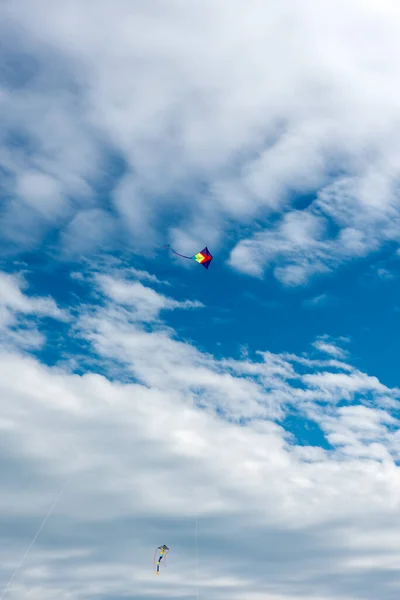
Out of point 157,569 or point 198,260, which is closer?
point 198,260

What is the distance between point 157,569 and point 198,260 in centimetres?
9970

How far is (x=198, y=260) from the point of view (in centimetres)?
10150

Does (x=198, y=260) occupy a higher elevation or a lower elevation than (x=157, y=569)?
higher

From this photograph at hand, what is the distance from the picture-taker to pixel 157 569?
14162 cm
